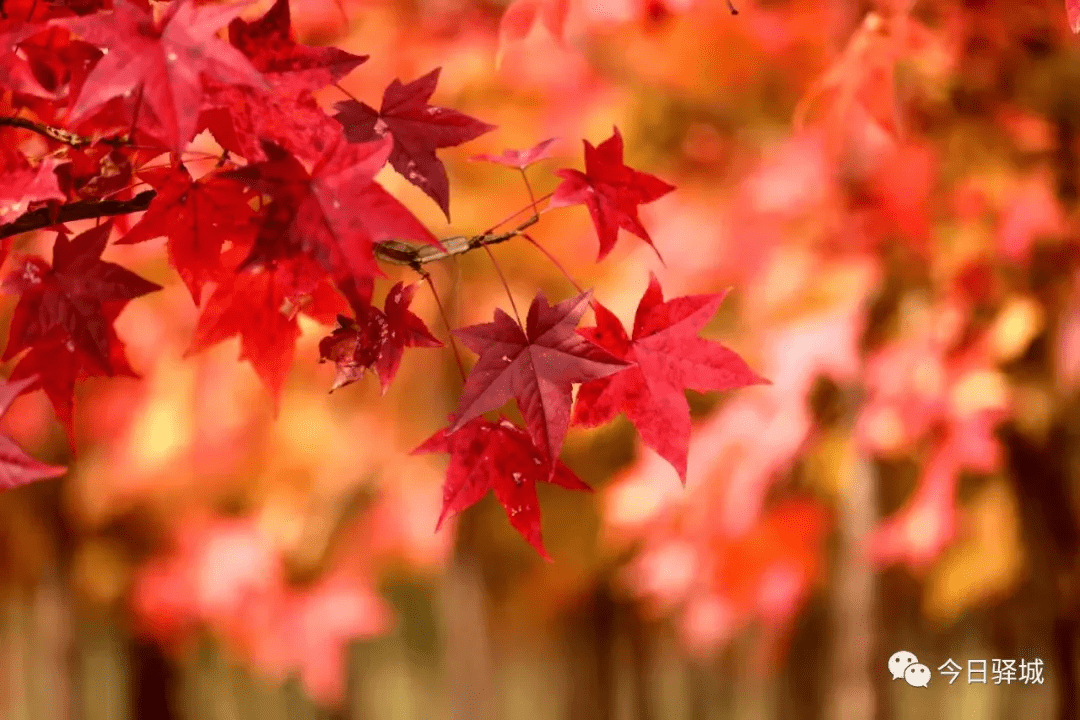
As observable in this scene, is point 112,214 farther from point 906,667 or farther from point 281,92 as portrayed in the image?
point 906,667

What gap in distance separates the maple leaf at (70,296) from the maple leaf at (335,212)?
362 millimetres

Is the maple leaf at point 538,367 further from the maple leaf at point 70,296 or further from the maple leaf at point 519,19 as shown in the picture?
the maple leaf at point 519,19

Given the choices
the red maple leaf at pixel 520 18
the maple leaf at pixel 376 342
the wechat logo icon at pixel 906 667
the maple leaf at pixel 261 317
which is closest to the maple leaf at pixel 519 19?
the red maple leaf at pixel 520 18

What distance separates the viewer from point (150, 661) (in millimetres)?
9656

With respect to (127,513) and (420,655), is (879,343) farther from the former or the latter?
(420,655)

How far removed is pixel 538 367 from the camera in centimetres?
120

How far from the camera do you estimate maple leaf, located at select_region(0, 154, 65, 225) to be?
122 cm

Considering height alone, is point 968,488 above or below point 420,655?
above

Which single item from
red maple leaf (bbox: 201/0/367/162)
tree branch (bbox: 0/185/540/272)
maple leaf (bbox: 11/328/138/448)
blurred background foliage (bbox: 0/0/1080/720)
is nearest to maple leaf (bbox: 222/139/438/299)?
red maple leaf (bbox: 201/0/367/162)

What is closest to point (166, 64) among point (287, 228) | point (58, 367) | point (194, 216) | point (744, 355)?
point (287, 228)

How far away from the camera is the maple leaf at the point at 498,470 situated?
1.35 meters

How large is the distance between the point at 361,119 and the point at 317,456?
4.81 m

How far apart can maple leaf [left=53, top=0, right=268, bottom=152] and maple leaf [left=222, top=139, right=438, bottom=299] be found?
0.09m

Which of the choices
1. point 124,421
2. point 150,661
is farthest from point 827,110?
point 150,661
